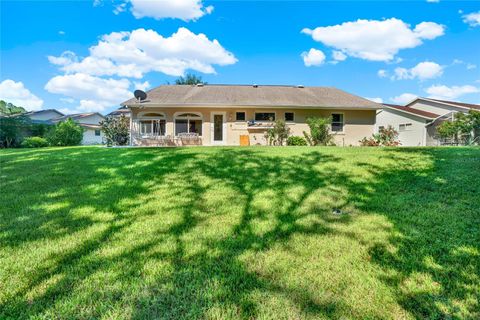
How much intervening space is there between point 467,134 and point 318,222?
77.9 ft

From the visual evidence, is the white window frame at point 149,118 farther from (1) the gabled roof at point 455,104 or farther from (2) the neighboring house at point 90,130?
(1) the gabled roof at point 455,104

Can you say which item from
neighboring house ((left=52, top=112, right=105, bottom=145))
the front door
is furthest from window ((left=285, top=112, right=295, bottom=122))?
neighboring house ((left=52, top=112, right=105, bottom=145))

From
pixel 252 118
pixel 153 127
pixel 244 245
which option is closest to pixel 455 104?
pixel 252 118

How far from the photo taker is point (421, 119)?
23.4 metres

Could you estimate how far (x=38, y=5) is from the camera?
460 inches

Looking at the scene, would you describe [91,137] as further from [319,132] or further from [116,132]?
[319,132]

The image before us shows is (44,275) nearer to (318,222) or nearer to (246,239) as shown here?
(246,239)

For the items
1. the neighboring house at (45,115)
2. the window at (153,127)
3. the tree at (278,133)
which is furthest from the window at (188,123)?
the neighboring house at (45,115)

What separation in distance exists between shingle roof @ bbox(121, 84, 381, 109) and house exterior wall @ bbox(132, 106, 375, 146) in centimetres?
52

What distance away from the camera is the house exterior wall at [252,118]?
18.4 meters

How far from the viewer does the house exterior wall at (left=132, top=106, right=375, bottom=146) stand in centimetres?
1838

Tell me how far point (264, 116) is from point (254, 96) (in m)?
2.15

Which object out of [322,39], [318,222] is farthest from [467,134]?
Result: [318,222]

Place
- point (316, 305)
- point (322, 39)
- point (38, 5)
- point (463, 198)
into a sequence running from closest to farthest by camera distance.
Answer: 1. point (316, 305)
2. point (463, 198)
3. point (38, 5)
4. point (322, 39)
